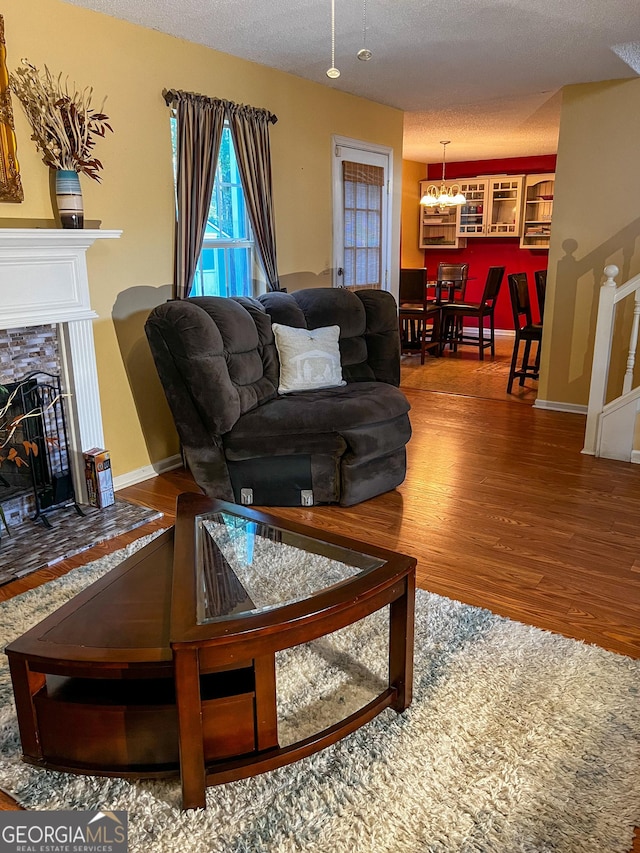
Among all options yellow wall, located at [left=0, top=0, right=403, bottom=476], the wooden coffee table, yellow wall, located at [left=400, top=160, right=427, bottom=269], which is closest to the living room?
yellow wall, located at [left=0, top=0, right=403, bottom=476]

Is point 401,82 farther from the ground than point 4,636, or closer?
farther from the ground

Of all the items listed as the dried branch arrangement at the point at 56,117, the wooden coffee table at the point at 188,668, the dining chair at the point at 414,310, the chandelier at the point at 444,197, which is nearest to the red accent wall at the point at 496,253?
the chandelier at the point at 444,197

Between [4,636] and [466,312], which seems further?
[466,312]

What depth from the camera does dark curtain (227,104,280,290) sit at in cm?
418

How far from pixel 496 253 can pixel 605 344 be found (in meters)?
5.65

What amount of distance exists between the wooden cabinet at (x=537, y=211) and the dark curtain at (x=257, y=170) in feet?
18.0

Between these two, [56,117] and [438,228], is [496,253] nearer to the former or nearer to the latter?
[438,228]

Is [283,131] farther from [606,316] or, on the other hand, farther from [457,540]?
[457,540]

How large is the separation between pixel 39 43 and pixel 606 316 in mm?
3489

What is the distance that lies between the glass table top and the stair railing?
A: 284 cm

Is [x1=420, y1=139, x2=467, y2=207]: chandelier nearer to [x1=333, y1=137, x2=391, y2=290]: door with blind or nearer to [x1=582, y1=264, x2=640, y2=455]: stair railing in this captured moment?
[x1=333, y1=137, x2=391, y2=290]: door with blind

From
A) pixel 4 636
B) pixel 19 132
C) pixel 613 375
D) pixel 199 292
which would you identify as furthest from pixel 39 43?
pixel 613 375

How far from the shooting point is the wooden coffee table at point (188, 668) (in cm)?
155

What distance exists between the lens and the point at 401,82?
16.0ft
